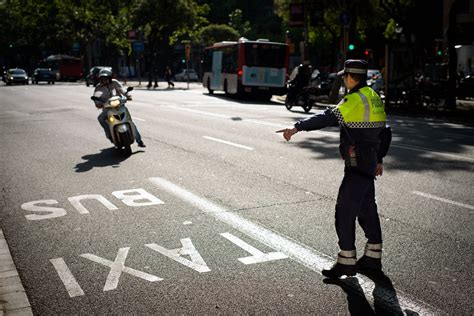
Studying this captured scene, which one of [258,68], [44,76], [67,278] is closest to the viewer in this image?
[67,278]

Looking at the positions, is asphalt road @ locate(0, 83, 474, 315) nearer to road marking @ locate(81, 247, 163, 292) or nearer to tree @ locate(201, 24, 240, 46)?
road marking @ locate(81, 247, 163, 292)

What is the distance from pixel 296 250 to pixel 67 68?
67499mm

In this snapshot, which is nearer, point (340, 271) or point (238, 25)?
point (340, 271)

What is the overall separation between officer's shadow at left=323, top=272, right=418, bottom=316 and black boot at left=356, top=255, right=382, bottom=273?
0.25 ft

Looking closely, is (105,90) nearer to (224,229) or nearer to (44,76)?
(224,229)

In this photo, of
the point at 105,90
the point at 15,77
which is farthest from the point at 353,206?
the point at 15,77

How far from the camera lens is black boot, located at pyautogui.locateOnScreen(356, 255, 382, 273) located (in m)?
4.70

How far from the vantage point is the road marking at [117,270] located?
453cm

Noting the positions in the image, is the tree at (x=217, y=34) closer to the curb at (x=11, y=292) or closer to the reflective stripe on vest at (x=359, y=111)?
the curb at (x=11, y=292)

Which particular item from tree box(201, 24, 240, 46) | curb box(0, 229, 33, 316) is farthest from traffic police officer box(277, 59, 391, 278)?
tree box(201, 24, 240, 46)

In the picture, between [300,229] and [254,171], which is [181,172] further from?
[300,229]

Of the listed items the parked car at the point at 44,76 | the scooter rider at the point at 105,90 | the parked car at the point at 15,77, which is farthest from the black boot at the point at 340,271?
the parked car at the point at 44,76

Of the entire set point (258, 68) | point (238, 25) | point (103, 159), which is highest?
point (238, 25)

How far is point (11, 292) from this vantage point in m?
4.31
